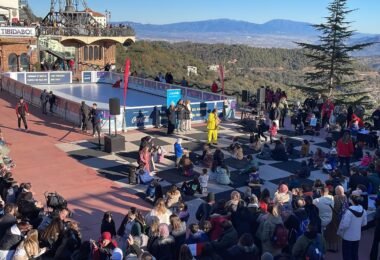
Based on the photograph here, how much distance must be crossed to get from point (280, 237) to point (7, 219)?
474 cm

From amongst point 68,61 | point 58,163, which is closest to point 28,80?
point 68,61

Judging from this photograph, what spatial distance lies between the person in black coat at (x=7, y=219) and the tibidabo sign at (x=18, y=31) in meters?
31.4

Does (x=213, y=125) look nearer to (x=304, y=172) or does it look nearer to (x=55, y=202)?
(x=304, y=172)

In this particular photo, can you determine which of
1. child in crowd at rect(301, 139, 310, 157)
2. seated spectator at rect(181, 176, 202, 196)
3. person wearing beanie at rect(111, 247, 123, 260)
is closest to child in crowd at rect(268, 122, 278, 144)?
child in crowd at rect(301, 139, 310, 157)

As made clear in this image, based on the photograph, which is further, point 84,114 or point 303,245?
point 84,114

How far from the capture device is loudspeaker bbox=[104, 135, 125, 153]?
16766mm

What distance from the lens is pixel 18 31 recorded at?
37094mm

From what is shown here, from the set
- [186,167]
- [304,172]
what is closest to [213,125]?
[186,167]

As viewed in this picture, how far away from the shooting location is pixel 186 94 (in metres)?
29.6

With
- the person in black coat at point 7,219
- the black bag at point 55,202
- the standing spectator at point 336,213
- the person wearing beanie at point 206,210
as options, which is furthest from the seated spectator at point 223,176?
the person in black coat at point 7,219

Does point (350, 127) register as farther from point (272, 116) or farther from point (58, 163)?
point (58, 163)

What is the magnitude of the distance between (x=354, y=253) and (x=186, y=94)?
71.5 feet

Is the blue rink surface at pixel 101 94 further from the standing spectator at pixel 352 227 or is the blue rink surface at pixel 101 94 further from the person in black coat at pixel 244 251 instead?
the person in black coat at pixel 244 251

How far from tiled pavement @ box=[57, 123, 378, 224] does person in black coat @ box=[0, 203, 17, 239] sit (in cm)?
496
